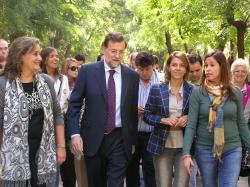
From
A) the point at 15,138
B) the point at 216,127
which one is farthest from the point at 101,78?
the point at 216,127

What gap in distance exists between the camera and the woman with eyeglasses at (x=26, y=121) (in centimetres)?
460

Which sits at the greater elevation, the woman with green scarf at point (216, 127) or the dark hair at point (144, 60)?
the dark hair at point (144, 60)

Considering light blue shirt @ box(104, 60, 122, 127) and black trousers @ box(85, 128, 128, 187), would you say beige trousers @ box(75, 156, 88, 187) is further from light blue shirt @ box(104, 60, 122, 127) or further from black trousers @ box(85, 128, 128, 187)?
light blue shirt @ box(104, 60, 122, 127)

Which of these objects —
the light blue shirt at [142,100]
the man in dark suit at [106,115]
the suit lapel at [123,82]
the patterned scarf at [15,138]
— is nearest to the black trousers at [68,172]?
the light blue shirt at [142,100]

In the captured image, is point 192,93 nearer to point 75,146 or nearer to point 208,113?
point 208,113

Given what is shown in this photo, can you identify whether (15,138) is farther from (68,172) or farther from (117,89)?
(68,172)

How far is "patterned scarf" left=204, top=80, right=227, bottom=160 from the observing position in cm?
491

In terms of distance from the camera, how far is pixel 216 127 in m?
4.92

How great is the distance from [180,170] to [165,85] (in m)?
0.95

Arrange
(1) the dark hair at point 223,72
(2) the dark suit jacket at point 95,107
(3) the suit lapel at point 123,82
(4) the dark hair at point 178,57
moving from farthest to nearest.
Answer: (4) the dark hair at point 178,57 → (3) the suit lapel at point 123,82 → (2) the dark suit jacket at point 95,107 → (1) the dark hair at point 223,72

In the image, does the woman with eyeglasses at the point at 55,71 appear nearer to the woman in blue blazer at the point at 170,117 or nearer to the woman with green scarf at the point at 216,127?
the woman in blue blazer at the point at 170,117

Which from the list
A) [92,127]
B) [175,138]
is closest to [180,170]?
[175,138]

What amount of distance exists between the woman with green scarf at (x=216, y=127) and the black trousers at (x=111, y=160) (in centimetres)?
72

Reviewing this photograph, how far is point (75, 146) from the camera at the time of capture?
5141mm
